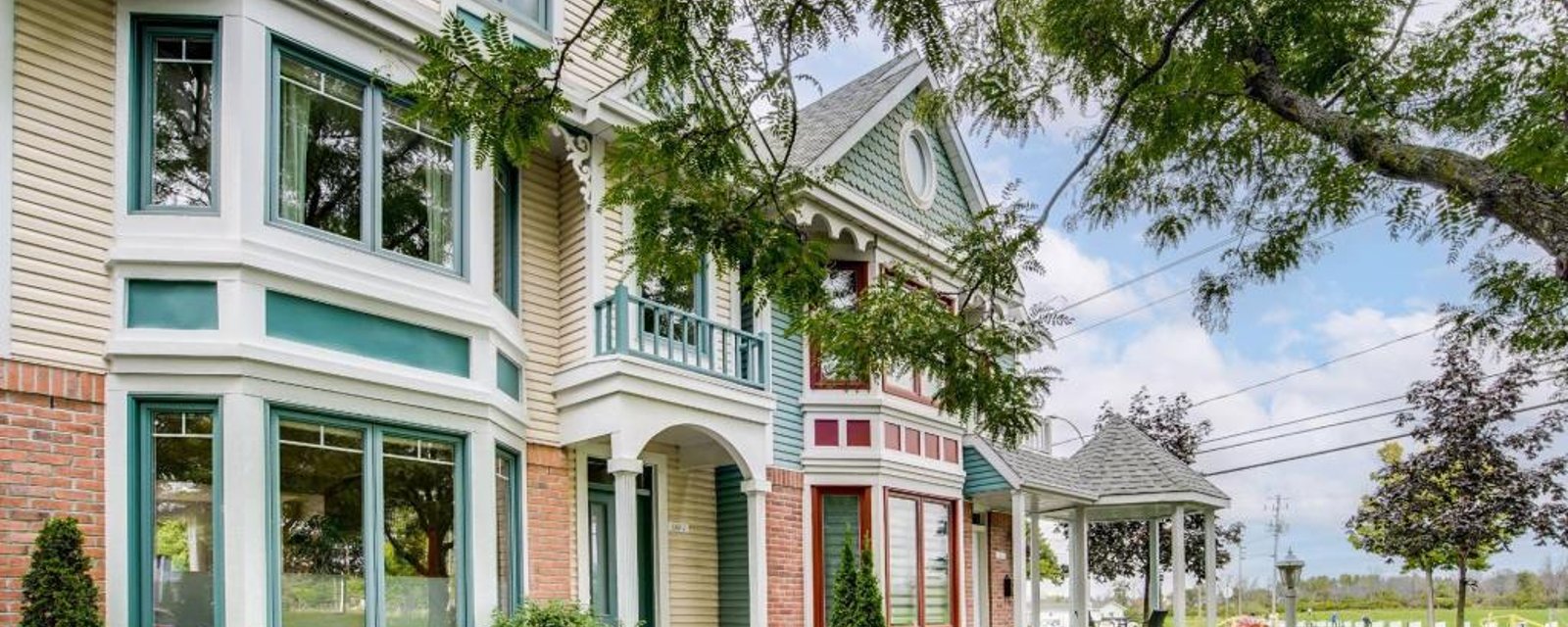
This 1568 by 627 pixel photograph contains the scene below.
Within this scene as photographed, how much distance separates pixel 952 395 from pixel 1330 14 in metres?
2.64

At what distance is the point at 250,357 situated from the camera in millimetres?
8031

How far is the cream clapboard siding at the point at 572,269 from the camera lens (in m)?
11.5

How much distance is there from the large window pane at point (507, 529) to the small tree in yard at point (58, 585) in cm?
339

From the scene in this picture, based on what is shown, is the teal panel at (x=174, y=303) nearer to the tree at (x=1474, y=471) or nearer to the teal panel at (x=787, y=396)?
the teal panel at (x=787, y=396)

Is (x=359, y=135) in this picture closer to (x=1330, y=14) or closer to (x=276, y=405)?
(x=276, y=405)

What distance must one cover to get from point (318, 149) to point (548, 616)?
12.8 feet

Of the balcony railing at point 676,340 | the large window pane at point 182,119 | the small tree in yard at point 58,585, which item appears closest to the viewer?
the small tree in yard at point 58,585

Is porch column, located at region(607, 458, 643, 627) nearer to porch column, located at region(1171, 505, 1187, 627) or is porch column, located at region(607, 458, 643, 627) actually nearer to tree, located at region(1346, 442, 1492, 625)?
porch column, located at region(1171, 505, 1187, 627)

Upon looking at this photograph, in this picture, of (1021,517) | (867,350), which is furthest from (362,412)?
(1021,517)

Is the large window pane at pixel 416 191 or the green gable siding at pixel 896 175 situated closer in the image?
the large window pane at pixel 416 191

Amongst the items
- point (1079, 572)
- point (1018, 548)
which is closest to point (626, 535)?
point (1018, 548)

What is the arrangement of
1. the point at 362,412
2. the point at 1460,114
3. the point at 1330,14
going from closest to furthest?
1. the point at 1460,114
2. the point at 1330,14
3. the point at 362,412

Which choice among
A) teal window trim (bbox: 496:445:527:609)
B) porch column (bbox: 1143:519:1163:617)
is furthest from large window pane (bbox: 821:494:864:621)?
porch column (bbox: 1143:519:1163:617)

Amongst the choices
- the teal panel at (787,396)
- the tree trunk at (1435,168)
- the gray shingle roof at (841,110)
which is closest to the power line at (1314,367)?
the gray shingle roof at (841,110)
